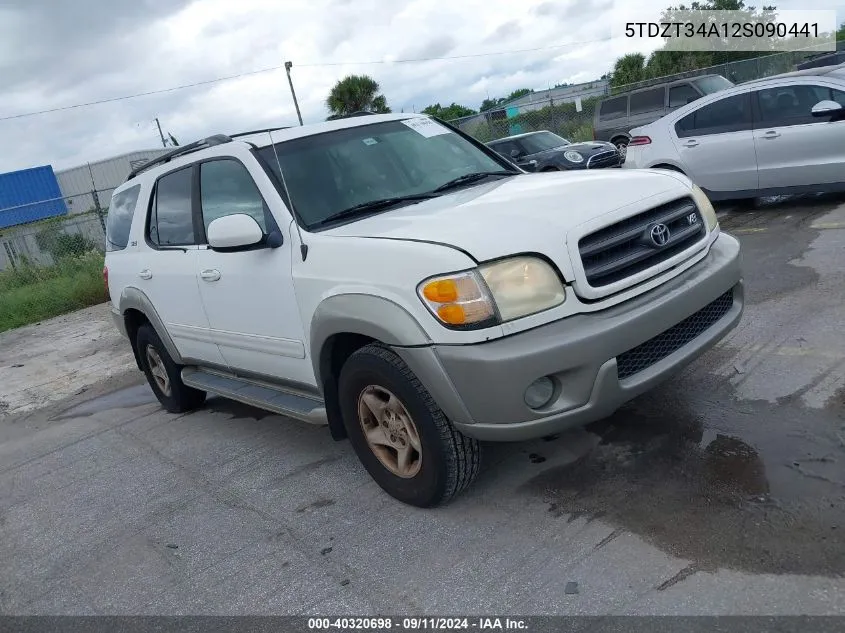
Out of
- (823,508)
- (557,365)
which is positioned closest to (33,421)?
(557,365)

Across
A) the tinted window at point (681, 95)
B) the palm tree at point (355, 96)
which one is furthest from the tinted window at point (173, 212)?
the palm tree at point (355, 96)

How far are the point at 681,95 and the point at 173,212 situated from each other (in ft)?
47.7

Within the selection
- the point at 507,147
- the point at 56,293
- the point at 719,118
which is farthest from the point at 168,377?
the point at 507,147

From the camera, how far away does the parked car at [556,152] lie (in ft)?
44.1

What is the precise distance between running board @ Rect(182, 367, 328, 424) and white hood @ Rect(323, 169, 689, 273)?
95cm

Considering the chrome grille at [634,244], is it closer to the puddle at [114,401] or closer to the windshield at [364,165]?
the windshield at [364,165]

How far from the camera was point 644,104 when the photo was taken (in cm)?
1722

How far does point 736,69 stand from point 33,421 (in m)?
23.9

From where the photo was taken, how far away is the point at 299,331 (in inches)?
144

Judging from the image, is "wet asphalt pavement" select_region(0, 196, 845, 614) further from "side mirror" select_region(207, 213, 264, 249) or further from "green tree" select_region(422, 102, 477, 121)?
"green tree" select_region(422, 102, 477, 121)

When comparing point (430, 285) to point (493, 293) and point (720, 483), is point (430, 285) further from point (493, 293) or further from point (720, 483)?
point (720, 483)

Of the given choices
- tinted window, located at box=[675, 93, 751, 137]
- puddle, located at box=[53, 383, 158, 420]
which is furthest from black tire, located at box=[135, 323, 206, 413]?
tinted window, located at box=[675, 93, 751, 137]

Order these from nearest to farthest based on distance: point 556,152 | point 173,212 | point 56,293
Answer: point 173,212
point 56,293
point 556,152

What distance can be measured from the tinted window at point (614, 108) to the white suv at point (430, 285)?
47.1 ft
